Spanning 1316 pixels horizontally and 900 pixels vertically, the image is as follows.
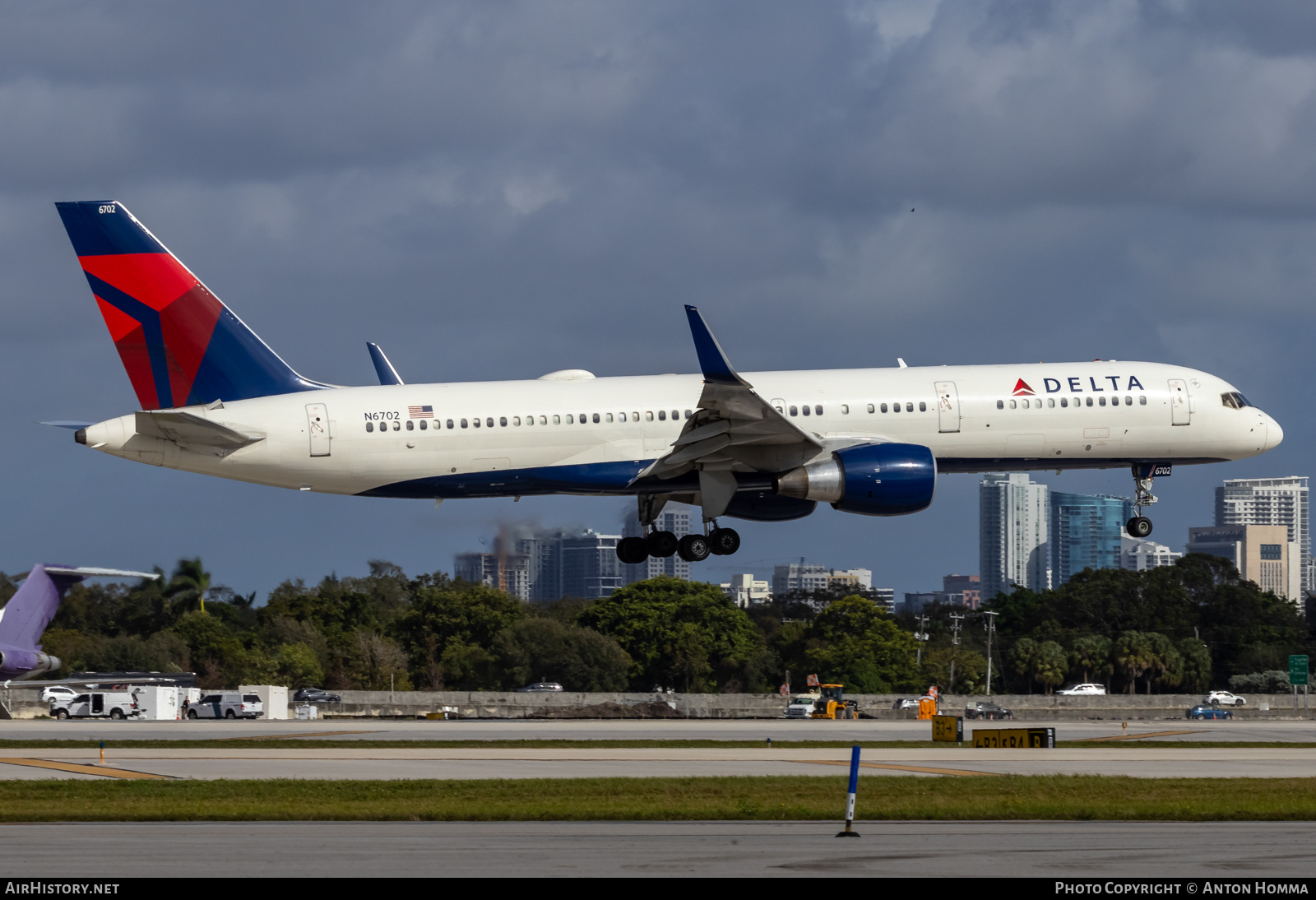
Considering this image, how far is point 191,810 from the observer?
1022 inches

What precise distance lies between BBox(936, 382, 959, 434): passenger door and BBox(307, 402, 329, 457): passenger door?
18075 millimetres

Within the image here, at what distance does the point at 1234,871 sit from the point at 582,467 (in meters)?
28.8

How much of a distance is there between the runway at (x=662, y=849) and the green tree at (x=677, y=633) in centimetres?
11748

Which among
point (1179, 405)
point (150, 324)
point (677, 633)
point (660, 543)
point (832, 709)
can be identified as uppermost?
point (150, 324)

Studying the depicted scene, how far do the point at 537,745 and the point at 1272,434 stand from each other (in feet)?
84.4

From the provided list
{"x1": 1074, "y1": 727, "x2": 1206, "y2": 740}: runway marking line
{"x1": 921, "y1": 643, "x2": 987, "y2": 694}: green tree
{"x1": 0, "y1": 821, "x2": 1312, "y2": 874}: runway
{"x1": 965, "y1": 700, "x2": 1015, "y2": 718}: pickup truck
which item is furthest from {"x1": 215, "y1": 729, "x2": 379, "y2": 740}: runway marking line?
{"x1": 921, "y1": 643, "x2": 987, "y2": 694}: green tree

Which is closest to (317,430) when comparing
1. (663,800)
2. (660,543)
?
(660,543)

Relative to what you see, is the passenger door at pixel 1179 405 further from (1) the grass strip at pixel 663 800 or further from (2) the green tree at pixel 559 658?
(2) the green tree at pixel 559 658

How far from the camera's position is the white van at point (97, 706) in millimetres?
75188

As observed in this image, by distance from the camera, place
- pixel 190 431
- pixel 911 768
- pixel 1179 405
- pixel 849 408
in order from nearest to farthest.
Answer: pixel 911 768
pixel 190 431
pixel 849 408
pixel 1179 405

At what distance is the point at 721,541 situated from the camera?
4644 cm

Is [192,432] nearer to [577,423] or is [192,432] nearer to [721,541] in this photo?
[577,423]
